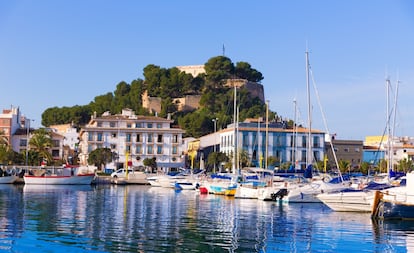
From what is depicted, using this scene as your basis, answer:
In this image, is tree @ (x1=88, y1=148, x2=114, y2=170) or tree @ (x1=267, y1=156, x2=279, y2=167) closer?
tree @ (x1=267, y1=156, x2=279, y2=167)

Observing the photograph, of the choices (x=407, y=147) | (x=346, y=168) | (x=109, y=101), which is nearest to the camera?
(x=346, y=168)

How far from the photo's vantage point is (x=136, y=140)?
266 feet

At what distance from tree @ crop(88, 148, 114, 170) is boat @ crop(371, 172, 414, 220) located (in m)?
51.7

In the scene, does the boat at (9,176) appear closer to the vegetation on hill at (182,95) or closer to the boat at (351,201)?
the vegetation on hill at (182,95)

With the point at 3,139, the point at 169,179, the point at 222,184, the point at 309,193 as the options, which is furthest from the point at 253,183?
the point at 3,139

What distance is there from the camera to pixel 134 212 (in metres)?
30.2

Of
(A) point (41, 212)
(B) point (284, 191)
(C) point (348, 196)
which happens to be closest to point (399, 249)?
(C) point (348, 196)

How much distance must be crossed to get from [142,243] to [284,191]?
21.7 metres

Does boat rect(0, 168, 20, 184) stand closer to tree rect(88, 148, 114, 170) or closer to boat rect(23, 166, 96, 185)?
boat rect(23, 166, 96, 185)

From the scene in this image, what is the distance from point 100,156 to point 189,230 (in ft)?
178

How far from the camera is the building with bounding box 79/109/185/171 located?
263ft

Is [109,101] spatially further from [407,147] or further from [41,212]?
[41,212]

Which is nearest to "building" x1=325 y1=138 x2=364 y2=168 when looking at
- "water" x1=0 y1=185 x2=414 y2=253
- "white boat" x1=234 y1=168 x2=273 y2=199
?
"white boat" x1=234 y1=168 x2=273 y2=199

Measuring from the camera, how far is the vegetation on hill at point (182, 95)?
10538 centimetres
